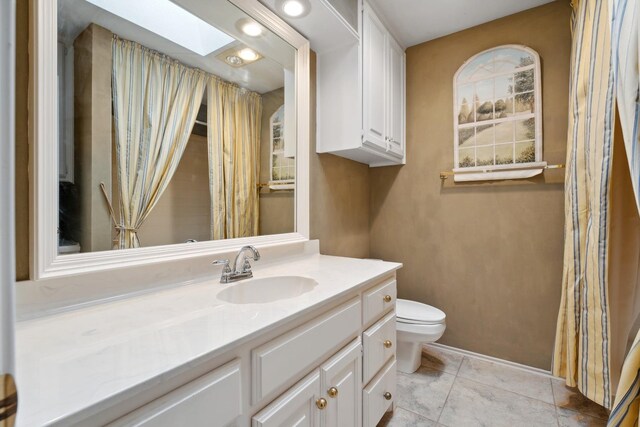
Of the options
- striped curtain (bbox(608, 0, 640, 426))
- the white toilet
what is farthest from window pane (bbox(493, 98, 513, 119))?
the white toilet

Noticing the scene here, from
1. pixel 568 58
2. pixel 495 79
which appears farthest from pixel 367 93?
pixel 568 58

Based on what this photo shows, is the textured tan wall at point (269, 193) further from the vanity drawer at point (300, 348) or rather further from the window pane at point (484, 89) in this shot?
the window pane at point (484, 89)

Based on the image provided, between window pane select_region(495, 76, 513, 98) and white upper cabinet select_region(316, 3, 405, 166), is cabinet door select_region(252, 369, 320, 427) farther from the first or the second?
window pane select_region(495, 76, 513, 98)

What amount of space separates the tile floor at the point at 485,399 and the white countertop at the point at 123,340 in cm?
107

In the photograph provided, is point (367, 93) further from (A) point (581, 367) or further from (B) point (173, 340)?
(A) point (581, 367)

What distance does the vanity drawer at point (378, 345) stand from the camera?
1.21 m

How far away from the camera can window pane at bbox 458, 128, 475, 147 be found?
2.09 meters

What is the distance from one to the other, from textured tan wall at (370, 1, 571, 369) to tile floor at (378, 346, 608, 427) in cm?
20

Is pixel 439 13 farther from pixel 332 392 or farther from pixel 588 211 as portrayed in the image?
pixel 332 392

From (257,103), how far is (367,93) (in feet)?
2.31

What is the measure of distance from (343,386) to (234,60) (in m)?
1.54

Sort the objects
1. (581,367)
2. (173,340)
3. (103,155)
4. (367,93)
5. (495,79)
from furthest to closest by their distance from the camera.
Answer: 1. (495,79)
2. (367,93)
3. (581,367)
4. (103,155)
5. (173,340)

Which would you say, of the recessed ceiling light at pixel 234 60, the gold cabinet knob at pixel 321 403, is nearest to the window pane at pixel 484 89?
the recessed ceiling light at pixel 234 60

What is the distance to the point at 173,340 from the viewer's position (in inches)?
25.1
